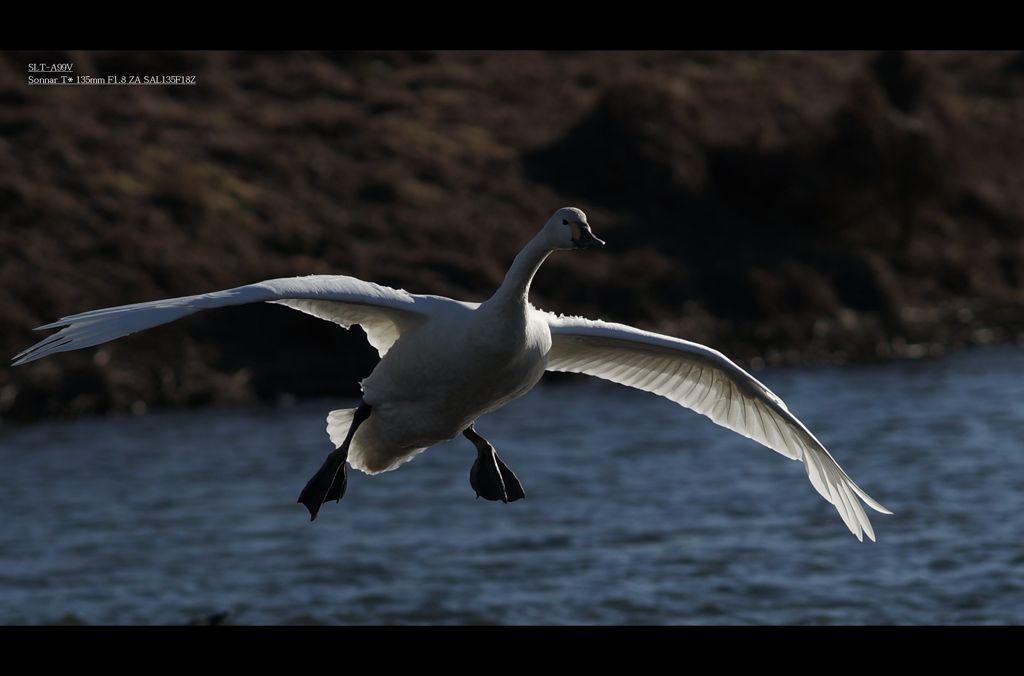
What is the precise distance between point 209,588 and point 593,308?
12.3 metres

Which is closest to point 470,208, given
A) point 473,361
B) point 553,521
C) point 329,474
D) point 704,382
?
point 553,521

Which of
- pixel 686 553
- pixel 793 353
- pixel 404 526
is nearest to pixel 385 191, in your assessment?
pixel 793 353

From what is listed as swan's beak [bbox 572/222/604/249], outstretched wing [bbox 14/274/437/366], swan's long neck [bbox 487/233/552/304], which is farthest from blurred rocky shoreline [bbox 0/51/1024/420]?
swan's beak [bbox 572/222/604/249]

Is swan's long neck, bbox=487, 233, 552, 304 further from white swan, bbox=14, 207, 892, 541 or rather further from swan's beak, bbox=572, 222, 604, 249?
swan's beak, bbox=572, 222, 604, 249

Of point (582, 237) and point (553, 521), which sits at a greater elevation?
point (582, 237)

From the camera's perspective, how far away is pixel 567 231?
8.66 m

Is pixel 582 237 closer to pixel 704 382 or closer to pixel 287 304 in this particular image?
pixel 287 304

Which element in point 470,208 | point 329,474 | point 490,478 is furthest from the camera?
point 470,208

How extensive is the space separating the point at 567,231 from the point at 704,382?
2.43 metres

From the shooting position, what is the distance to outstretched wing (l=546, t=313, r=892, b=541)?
1002 cm

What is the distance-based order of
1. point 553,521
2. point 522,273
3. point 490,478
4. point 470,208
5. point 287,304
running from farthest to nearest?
point 470,208 → point 553,521 → point 490,478 → point 287,304 → point 522,273

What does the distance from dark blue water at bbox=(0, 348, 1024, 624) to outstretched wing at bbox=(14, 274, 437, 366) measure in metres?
10.3

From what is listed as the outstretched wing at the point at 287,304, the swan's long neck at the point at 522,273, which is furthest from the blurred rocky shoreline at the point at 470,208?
the swan's long neck at the point at 522,273

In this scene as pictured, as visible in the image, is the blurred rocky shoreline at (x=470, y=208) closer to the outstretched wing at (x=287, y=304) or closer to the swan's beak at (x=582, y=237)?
the outstretched wing at (x=287, y=304)
